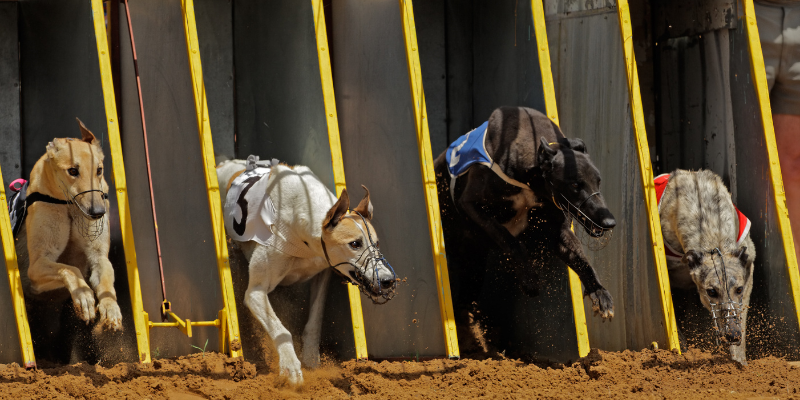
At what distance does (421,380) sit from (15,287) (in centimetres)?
279

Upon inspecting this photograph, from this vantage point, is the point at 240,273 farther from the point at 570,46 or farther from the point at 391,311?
the point at 570,46

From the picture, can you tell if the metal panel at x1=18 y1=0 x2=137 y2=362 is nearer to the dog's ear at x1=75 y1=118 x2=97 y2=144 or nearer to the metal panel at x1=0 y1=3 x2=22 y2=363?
the metal panel at x1=0 y1=3 x2=22 y2=363

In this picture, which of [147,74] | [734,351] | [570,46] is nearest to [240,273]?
[147,74]

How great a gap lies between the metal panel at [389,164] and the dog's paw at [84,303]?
1668 millimetres

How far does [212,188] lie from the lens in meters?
6.01

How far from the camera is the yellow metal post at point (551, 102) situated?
20.5 feet

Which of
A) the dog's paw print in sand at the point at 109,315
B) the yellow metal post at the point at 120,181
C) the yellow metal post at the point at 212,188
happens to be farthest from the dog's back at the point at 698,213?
the dog's paw print in sand at the point at 109,315

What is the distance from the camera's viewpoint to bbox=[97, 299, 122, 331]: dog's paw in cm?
557

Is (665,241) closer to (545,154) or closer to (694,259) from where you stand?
(694,259)

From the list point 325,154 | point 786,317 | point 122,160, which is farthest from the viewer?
point 786,317

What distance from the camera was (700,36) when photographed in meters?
7.83

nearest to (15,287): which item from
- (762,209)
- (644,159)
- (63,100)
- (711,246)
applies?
(63,100)

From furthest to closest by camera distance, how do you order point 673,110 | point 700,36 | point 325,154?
point 673,110
point 700,36
point 325,154

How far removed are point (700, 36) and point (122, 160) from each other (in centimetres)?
514
